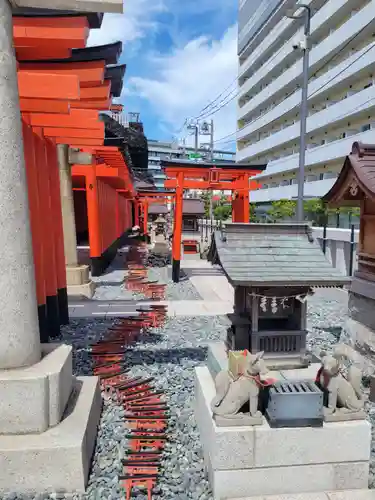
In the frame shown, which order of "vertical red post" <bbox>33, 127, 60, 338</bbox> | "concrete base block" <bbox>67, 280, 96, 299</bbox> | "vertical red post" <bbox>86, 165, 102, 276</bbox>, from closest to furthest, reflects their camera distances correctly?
"vertical red post" <bbox>33, 127, 60, 338</bbox> < "concrete base block" <bbox>67, 280, 96, 299</bbox> < "vertical red post" <bbox>86, 165, 102, 276</bbox>

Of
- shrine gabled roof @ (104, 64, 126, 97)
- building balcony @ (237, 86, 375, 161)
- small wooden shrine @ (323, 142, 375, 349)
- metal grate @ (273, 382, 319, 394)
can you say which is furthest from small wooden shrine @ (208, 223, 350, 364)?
building balcony @ (237, 86, 375, 161)

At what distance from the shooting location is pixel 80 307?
9867 millimetres

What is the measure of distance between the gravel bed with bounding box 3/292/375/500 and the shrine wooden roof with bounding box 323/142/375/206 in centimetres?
277

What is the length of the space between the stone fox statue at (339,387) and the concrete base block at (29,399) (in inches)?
104

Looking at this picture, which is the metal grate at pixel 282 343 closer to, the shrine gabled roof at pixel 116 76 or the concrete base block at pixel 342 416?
the concrete base block at pixel 342 416

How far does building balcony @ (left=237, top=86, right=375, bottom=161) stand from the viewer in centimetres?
2814

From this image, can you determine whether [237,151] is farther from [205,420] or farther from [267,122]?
[205,420]

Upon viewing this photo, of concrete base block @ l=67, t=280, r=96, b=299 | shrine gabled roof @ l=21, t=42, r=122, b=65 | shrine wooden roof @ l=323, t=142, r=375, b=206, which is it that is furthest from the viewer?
concrete base block @ l=67, t=280, r=96, b=299

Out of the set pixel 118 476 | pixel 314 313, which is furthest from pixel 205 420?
pixel 314 313

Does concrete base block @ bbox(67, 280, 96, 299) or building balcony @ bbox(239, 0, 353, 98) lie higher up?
building balcony @ bbox(239, 0, 353, 98)

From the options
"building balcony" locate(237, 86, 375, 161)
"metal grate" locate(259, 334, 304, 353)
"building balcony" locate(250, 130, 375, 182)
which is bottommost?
"metal grate" locate(259, 334, 304, 353)

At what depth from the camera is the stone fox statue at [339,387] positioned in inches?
144

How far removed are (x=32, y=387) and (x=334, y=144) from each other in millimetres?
32907

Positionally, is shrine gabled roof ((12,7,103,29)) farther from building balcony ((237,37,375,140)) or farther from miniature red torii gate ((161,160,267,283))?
building balcony ((237,37,375,140))
